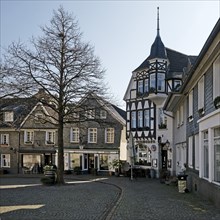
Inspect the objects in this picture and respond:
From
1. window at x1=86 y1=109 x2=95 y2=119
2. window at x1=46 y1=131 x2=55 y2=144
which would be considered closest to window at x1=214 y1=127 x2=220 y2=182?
window at x1=86 y1=109 x2=95 y2=119

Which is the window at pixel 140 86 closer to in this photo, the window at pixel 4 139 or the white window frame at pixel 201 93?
the window at pixel 4 139

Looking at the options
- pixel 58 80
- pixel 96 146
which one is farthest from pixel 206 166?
pixel 96 146

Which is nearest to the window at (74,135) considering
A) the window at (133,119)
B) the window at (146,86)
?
the window at (133,119)

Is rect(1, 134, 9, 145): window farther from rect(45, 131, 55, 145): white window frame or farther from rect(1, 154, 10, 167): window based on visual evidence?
rect(45, 131, 55, 145): white window frame

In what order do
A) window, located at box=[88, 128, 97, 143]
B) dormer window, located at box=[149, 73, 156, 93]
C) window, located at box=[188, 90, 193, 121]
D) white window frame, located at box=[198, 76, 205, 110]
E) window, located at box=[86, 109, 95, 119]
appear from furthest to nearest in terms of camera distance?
window, located at box=[88, 128, 97, 143]
dormer window, located at box=[149, 73, 156, 93]
window, located at box=[86, 109, 95, 119]
window, located at box=[188, 90, 193, 121]
white window frame, located at box=[198, 76, 205, 110]

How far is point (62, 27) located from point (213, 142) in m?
16.9

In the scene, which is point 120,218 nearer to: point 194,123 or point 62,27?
point 194,123

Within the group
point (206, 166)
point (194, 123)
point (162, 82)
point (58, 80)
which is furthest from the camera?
point (162, 82)

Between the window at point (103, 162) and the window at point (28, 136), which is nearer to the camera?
the window at point (103, 162)

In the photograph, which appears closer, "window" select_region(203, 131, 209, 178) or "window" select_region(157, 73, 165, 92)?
"window" select_region(203, 131, 209, 178)

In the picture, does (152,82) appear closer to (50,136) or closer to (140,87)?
(140,87)

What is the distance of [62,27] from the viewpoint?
1136 inches

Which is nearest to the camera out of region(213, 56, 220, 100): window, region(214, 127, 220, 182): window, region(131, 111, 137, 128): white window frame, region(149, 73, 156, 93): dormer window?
region(214, 127, 220, 182): window

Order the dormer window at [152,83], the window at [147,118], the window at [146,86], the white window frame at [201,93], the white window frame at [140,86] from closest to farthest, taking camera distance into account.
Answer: the white window frame at [201,93]
the dormer window at [152,83]
the window at [147,118]
the window at [146,86]
the white window frame at [140,86]
